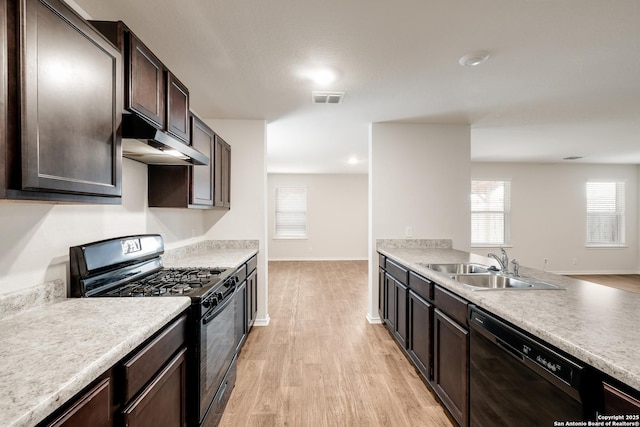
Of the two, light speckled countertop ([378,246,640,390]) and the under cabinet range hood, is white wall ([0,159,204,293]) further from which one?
light speckled countertop ([378,246,640,390])

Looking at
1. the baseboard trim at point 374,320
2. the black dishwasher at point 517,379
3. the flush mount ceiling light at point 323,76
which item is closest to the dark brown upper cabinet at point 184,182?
the flush mount ceiling light at point 323,76

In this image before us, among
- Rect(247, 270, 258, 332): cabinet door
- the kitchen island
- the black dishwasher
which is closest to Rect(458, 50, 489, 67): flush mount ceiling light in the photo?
the kitchen island

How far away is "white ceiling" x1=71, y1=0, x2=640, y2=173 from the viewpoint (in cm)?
161

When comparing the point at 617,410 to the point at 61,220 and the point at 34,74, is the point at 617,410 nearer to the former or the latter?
the point at 34,74

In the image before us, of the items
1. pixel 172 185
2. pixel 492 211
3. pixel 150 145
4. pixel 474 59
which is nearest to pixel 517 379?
pixel 474 59

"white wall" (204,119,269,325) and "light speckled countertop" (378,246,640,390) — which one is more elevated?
"white wall" (204,119,269,325)

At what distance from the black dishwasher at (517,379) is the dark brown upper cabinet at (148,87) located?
6.76 feet

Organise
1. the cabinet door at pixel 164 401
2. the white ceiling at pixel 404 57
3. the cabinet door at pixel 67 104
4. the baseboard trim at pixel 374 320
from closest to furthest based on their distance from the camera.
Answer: the cabinet door at pixel 67 104 < the cabinet door at pixel 164 401 < the white ceiling at pixel 404 57 < the baseboard trim at pixel 374 320

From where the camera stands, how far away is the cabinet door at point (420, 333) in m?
2.12

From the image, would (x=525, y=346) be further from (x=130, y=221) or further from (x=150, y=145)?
(x=130, y=221)

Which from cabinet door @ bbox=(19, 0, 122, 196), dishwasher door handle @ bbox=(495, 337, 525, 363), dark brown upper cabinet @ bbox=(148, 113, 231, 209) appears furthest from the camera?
dark brown upper cabinet @ bbox=(148, 113, 231, 209)

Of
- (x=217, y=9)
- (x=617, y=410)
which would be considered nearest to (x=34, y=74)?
(x=217, y=9)

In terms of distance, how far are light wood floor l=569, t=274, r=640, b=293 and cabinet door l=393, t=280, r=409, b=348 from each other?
18.0 feet

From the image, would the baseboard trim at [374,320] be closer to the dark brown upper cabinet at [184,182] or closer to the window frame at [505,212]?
the dark brown upper cabinet at [184,182]
